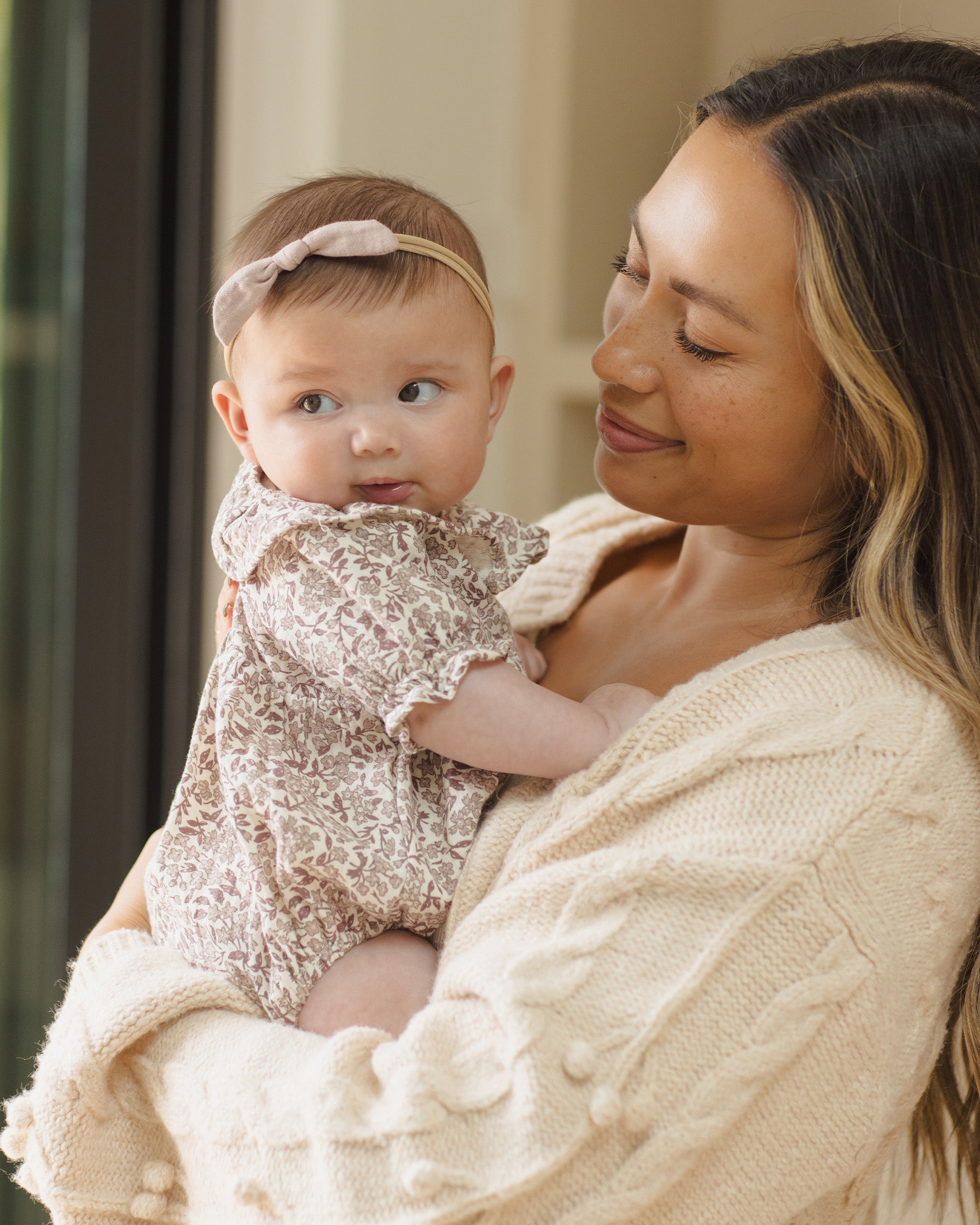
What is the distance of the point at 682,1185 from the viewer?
94cm

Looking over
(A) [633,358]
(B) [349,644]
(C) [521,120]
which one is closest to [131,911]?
(B) [349,644]

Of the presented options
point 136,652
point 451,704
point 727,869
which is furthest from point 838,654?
point 136,652

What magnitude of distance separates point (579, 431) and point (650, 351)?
1607 mm

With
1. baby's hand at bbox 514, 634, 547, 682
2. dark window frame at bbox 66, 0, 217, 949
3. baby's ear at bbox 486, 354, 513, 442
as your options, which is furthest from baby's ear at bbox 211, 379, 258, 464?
dark window frame at bbox 66, 0, 217, 949

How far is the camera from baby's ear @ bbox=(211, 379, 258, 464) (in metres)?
1.22

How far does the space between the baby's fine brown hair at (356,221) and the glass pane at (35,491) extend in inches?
40.1

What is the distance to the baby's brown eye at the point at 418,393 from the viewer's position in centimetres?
114

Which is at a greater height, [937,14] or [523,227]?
[937,14]

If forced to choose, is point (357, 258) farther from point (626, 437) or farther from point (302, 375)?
point (626, 437)

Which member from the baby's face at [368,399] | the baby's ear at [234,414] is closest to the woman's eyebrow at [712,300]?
the baby's face at [368,399]

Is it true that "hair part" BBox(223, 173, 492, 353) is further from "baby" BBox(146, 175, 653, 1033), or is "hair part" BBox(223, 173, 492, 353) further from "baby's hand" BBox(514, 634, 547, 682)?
"baby's hand" BBox(514, 634, 547, 682)

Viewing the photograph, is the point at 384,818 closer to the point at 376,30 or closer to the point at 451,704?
the point at 451,704

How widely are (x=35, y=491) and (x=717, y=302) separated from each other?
1449 millimetres

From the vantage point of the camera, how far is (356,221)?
114cm
